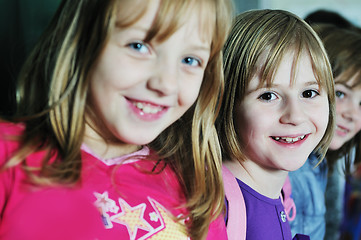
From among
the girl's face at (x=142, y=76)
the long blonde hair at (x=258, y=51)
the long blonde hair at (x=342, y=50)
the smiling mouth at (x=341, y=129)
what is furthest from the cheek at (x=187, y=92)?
the smiling mouth at (x=341, y=129)

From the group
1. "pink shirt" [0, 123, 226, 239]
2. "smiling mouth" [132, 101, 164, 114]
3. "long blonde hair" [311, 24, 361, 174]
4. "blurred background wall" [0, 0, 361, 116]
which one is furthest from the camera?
"long blonde hair" [311, 24, 361, 174]

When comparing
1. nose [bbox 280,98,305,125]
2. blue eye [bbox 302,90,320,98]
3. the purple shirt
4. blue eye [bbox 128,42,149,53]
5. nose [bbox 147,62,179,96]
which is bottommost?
the purple shirt

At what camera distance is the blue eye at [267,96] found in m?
1.14

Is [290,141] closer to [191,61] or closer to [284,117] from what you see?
[284,117]

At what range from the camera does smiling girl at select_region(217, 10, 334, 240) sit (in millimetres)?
1117

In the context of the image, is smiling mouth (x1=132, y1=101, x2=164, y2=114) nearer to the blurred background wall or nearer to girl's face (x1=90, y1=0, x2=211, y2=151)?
girl's face (x1=90, y1=0, x2=211, y2=151)

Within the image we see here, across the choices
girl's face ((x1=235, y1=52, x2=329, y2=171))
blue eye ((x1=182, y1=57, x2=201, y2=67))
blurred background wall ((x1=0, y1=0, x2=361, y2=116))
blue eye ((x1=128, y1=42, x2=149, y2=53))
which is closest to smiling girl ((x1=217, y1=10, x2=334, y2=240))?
girl's face ((x1=235, y1=52, x2=329, y2=171))

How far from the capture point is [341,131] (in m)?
1.58

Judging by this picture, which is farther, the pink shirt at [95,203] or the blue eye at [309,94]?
the blue eye at [309,94]

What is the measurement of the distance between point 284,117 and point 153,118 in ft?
1.22

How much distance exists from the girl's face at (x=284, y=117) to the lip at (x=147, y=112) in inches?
11.4

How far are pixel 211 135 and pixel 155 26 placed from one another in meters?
0.33

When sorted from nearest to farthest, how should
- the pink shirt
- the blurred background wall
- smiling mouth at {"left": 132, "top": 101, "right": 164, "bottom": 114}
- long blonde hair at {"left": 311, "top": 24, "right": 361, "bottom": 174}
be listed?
the pink shirt
smiling mouth at {"left": 132, "top": 101, "right": 164, "bottom": 114}
the blurred background wall
long blonde hair at {"left": 311, "top": 24, "right": 361, "bottom": 174}

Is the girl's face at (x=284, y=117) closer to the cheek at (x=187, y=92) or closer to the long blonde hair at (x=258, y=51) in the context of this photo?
the long blonde hair at (x=258, y=51)
